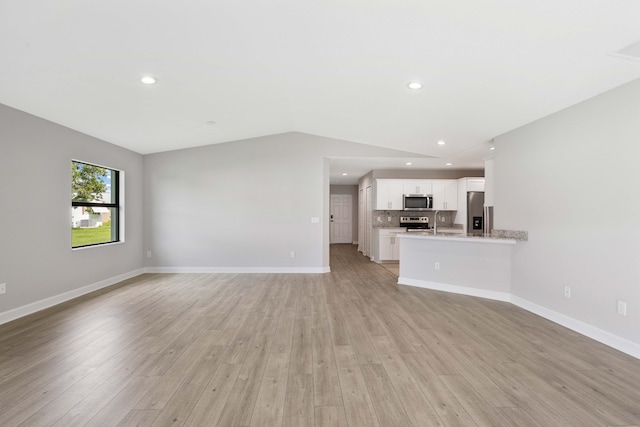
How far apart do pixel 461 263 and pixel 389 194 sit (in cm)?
341

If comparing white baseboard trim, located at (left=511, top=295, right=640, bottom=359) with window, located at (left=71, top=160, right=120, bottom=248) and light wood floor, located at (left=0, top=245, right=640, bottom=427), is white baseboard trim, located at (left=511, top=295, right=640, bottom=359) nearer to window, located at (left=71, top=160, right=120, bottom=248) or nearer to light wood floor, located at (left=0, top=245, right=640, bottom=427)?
light wood floor, located at (left=0, top=245, right=640, bottom=427)

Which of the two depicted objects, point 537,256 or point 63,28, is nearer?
point 63,28

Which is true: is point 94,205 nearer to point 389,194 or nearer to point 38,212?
point 38,212

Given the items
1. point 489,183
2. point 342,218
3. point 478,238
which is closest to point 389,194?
point 489,183

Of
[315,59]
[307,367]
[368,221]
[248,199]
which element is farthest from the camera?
[368,221]

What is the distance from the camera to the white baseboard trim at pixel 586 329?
2920mm

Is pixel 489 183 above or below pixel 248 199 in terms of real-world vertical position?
above

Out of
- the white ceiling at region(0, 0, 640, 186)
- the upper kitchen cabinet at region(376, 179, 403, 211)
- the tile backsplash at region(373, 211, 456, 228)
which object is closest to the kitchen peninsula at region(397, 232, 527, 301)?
the white ceiling at region(0, 0, 640, 186)

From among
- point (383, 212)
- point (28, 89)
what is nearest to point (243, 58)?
point (28, 89)

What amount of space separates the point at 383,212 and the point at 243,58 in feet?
20.1

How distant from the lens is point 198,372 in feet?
8.36

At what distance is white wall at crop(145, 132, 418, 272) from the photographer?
21.9 feet

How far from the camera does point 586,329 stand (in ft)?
11.0

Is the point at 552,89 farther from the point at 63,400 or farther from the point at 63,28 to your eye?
the point at 63,400
